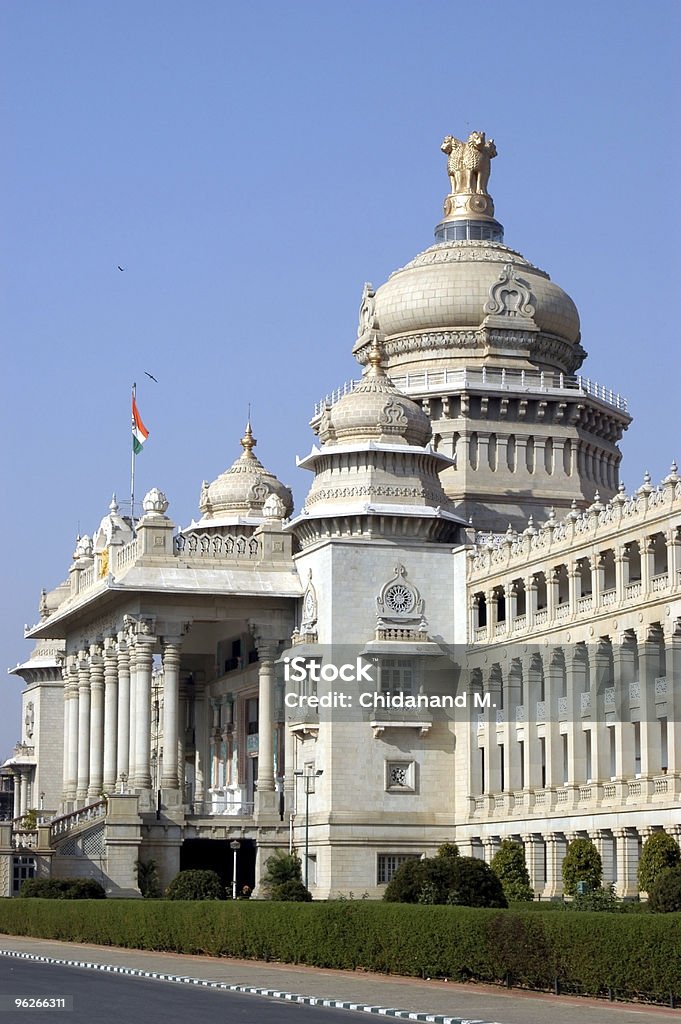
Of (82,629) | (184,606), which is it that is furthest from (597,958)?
(82,629)

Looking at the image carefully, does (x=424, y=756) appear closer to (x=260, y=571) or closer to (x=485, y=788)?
(x=485, y=788)

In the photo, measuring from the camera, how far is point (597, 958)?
3722 centimetres

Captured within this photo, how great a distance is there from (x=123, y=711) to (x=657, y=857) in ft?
102

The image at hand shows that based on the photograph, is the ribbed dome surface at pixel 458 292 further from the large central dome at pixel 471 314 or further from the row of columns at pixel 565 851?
the row of columns at pixel 565 851

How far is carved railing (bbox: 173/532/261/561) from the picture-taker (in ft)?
266

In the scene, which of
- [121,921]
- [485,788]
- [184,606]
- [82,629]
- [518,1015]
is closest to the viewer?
[518,1015]

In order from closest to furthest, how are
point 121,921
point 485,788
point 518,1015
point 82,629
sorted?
point 518,1015, point 121,921, point 485,788, point 82,629

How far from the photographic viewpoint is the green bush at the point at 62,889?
6869cm

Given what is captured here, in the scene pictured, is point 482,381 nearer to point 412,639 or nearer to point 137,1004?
point 412,639

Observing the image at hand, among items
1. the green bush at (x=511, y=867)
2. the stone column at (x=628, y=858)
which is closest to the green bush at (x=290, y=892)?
→ the green bush at (x=511, y=867)

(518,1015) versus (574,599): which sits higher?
(574,599)

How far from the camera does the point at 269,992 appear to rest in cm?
3850

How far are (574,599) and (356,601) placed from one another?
35.5ft

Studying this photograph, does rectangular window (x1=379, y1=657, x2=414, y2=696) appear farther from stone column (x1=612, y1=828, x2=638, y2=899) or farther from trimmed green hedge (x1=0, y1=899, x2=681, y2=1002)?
trimmed green hedge (x1=0, y1=899, x2=681, y2=1002)
